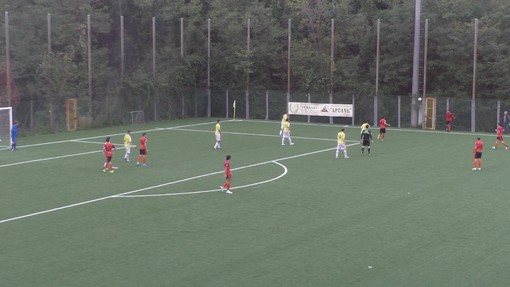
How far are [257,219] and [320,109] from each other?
114 ft

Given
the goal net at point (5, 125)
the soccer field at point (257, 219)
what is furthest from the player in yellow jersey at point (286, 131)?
the goal net at point (5, 125)

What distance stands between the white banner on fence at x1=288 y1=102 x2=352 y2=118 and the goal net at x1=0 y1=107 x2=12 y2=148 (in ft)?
74.8

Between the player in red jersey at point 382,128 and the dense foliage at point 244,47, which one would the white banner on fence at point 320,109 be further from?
the player in red jersey at point 382,128

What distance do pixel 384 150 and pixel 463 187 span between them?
36.7 ft

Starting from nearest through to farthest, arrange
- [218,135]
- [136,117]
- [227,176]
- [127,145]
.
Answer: [227,176] < [127,145] < [218,135] < [136,117]

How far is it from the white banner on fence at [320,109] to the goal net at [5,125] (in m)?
22.8

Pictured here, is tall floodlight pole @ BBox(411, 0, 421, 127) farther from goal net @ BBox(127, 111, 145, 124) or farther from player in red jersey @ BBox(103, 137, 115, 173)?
player in red jersey @ BBox(103, 137, 115, 173)

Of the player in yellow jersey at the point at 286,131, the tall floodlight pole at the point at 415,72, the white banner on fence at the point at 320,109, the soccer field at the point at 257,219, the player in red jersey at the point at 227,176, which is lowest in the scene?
the soccer field at the point at 257,219

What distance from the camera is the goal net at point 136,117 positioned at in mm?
54688

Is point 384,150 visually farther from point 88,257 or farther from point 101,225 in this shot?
point 88,257

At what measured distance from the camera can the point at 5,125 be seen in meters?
41.5

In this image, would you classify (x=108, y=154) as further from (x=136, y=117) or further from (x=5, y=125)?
(x=136, y=117)

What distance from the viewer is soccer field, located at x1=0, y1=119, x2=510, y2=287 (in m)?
16.4

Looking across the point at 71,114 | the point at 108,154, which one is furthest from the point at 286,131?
the point at 71,114
